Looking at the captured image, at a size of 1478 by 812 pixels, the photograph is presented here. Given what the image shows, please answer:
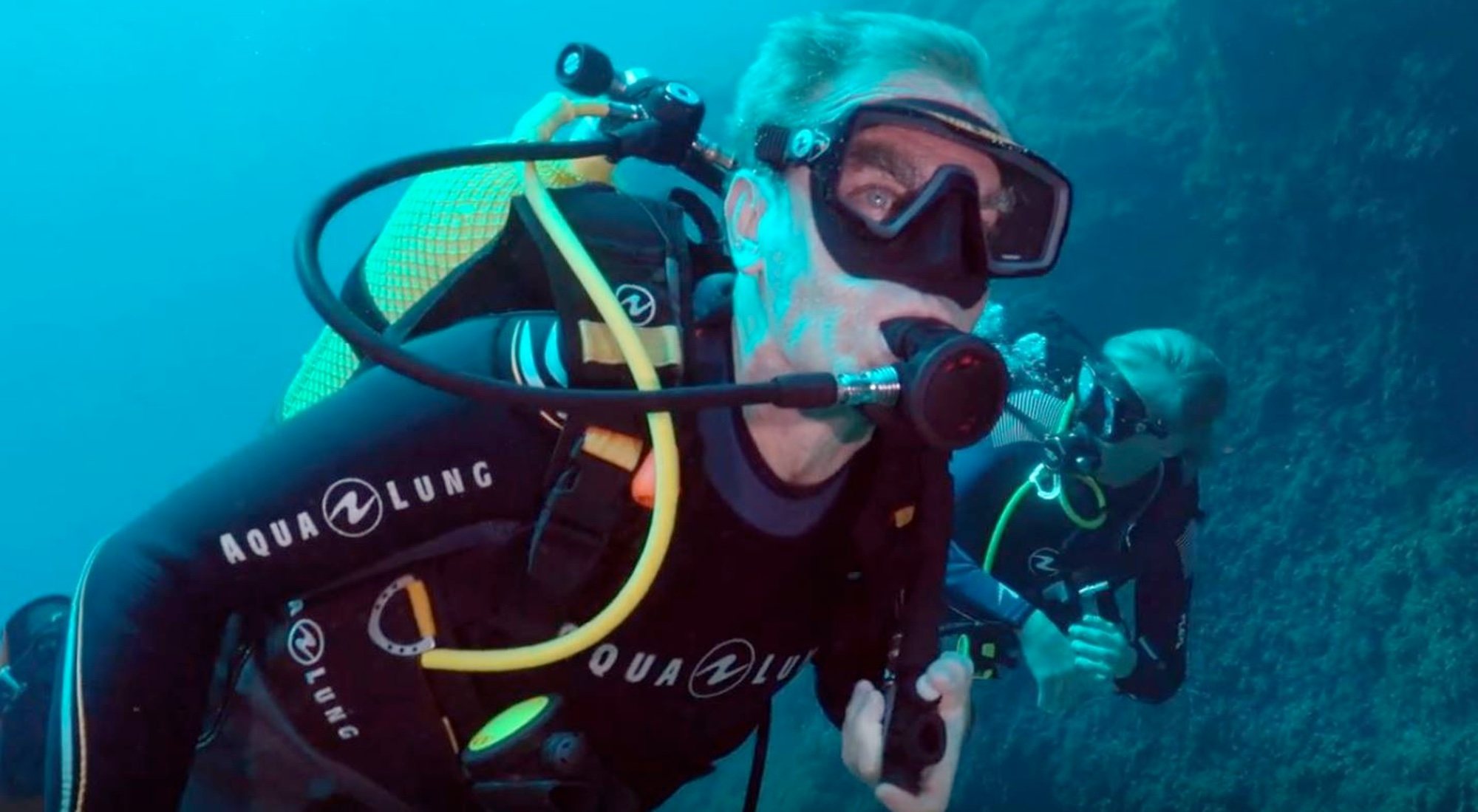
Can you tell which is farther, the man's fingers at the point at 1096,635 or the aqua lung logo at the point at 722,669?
the man's fingers at the point at 1096,635

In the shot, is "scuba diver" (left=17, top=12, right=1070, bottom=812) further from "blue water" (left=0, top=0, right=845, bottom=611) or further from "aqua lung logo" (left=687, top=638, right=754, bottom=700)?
"blue water" (left=0, top=0, right=845, bottom=611)

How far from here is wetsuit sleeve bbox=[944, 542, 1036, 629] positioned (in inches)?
163

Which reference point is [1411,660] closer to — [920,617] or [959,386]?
[920,617]

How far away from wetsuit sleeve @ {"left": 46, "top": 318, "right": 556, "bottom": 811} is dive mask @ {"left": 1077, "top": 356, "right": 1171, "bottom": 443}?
3.54 m

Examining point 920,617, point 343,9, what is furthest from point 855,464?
point 343,9

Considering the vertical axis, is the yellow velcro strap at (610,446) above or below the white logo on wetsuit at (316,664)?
above

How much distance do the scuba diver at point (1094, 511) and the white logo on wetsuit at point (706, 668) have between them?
7.57 ft

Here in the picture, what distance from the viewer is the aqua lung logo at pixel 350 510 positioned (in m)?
1.69

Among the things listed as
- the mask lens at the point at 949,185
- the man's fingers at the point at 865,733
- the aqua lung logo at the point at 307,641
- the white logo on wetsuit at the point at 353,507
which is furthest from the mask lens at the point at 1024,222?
the aqua lung logo at the point at 307,641

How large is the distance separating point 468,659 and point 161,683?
0.52m

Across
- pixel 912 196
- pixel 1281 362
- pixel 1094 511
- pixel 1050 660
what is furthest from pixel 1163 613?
pixel 1281 362

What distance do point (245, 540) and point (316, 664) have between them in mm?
454

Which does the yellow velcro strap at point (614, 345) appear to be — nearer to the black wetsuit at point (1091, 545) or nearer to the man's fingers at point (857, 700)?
the man's fingers at point (857, 700)

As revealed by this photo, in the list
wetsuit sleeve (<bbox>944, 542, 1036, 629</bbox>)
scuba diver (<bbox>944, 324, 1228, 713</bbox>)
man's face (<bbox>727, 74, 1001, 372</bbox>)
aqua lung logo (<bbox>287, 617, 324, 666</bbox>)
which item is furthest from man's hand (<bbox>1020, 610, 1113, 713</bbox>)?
aqua lung logo (<bbox>287, 617, 324, 666</bbox>)
